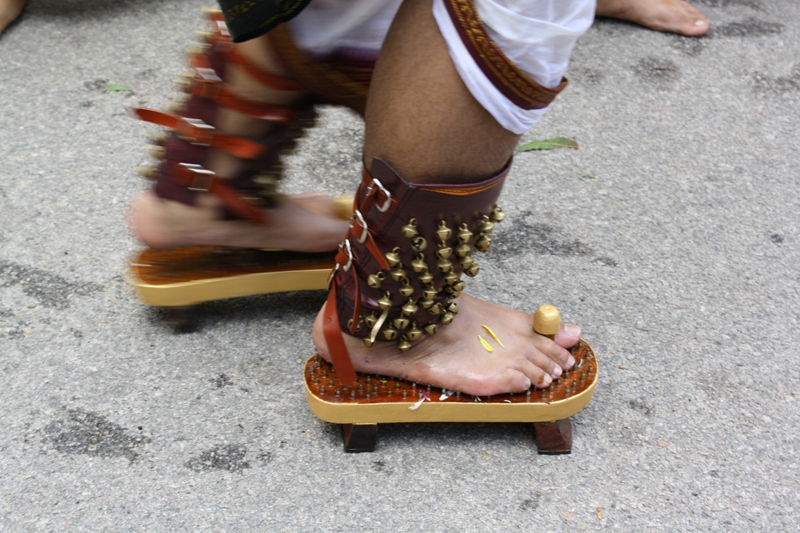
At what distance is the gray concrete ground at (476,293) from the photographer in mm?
1154

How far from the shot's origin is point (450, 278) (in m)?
1.13

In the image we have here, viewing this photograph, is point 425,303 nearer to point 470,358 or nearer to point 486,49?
point 470,358

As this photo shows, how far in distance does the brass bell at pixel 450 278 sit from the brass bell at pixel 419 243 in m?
0.07

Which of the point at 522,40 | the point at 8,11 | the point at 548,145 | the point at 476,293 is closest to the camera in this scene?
the point at 522,40

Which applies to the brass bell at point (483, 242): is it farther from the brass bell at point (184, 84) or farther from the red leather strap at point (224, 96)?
the brass bell at point (184, 84)

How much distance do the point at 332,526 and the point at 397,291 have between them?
341 mm

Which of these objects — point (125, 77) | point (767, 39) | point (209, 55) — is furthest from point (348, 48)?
point (767, 39)

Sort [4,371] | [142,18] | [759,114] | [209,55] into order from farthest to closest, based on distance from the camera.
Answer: [142,18]
[759,114]
[4,371]
[209,55]

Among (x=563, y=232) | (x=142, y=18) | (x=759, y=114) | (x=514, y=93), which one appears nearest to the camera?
(x=514, y=93)

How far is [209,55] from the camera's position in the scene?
1218 mm

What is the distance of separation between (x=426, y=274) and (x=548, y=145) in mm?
1023

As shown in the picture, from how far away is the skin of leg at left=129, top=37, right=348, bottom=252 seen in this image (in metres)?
1.19

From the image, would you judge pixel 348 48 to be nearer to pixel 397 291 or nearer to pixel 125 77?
pixel 397 291

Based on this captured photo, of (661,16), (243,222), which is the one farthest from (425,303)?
(661,16)
